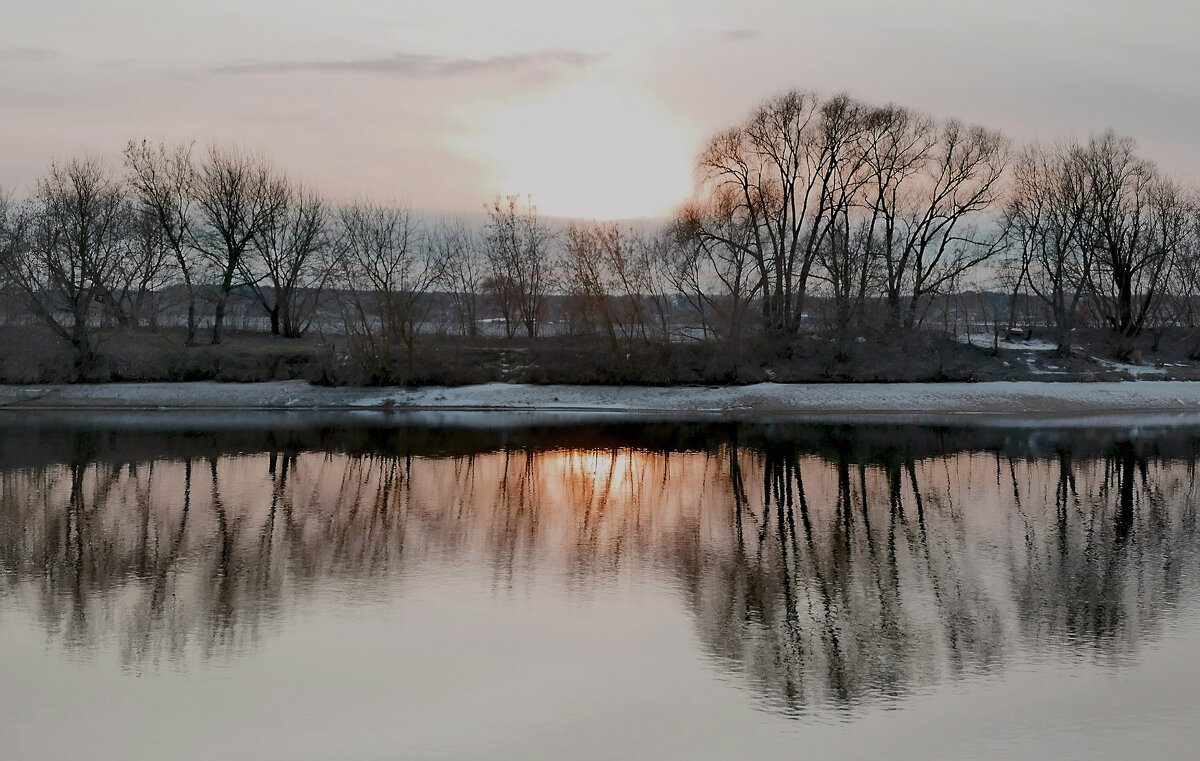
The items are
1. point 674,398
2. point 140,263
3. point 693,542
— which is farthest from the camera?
point 140,263

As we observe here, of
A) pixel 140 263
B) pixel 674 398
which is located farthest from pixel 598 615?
pixel 140 263

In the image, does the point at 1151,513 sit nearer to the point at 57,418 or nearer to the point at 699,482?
the point at 699,482

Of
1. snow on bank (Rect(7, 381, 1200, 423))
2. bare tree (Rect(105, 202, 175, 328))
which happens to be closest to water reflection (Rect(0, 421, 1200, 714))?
snow on bank (Rect(7, 381, 1200, 423))

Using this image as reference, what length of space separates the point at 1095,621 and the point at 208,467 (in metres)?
19.8

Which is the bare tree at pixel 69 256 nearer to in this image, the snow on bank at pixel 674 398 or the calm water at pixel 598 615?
the snow on bank at pixel 674 398

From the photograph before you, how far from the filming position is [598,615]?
472 inches

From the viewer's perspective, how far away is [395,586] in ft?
43.3

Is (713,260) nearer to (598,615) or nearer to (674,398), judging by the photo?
(674,398)

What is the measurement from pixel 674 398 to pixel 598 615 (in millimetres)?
32890

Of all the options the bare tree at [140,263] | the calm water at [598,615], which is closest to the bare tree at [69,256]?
the bare tree at [140,263]

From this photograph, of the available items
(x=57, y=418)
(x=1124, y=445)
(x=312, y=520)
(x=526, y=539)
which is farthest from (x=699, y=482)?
(x=57, y=418)

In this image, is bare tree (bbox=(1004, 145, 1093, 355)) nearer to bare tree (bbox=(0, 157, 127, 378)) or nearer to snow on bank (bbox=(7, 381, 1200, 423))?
snow on bank (bbox=(7, 381, 1200, 423))

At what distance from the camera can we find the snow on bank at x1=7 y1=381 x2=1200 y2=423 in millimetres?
42875

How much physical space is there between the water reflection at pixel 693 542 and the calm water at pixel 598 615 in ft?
0.23
